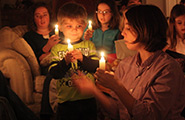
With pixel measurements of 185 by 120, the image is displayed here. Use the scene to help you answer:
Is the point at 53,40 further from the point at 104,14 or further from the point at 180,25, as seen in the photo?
the point at 180,25

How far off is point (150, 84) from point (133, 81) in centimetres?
15

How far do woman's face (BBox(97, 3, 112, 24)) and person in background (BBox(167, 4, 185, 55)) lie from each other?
796mm

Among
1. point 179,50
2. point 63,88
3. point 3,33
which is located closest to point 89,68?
point 63,88

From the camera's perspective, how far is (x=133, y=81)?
4.41ft

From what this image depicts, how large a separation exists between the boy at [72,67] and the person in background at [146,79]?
1.90ft

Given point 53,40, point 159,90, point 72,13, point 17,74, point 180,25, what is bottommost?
point 17,74

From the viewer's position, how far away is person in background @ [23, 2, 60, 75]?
10.9 feet

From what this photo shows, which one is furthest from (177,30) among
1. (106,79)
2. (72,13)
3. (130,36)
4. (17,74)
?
(17,74)

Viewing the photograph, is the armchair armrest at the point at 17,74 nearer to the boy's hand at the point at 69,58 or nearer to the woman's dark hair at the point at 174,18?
the boy's hand at the point at 69,58

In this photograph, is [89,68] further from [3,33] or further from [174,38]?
[3,33]

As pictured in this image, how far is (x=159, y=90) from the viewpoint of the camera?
1147mm

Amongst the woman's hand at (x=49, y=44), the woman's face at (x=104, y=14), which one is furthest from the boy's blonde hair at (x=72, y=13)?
the woman's hand at (x=49, y=44)

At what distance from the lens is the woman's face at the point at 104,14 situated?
2.77 meters

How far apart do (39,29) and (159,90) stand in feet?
8.77
